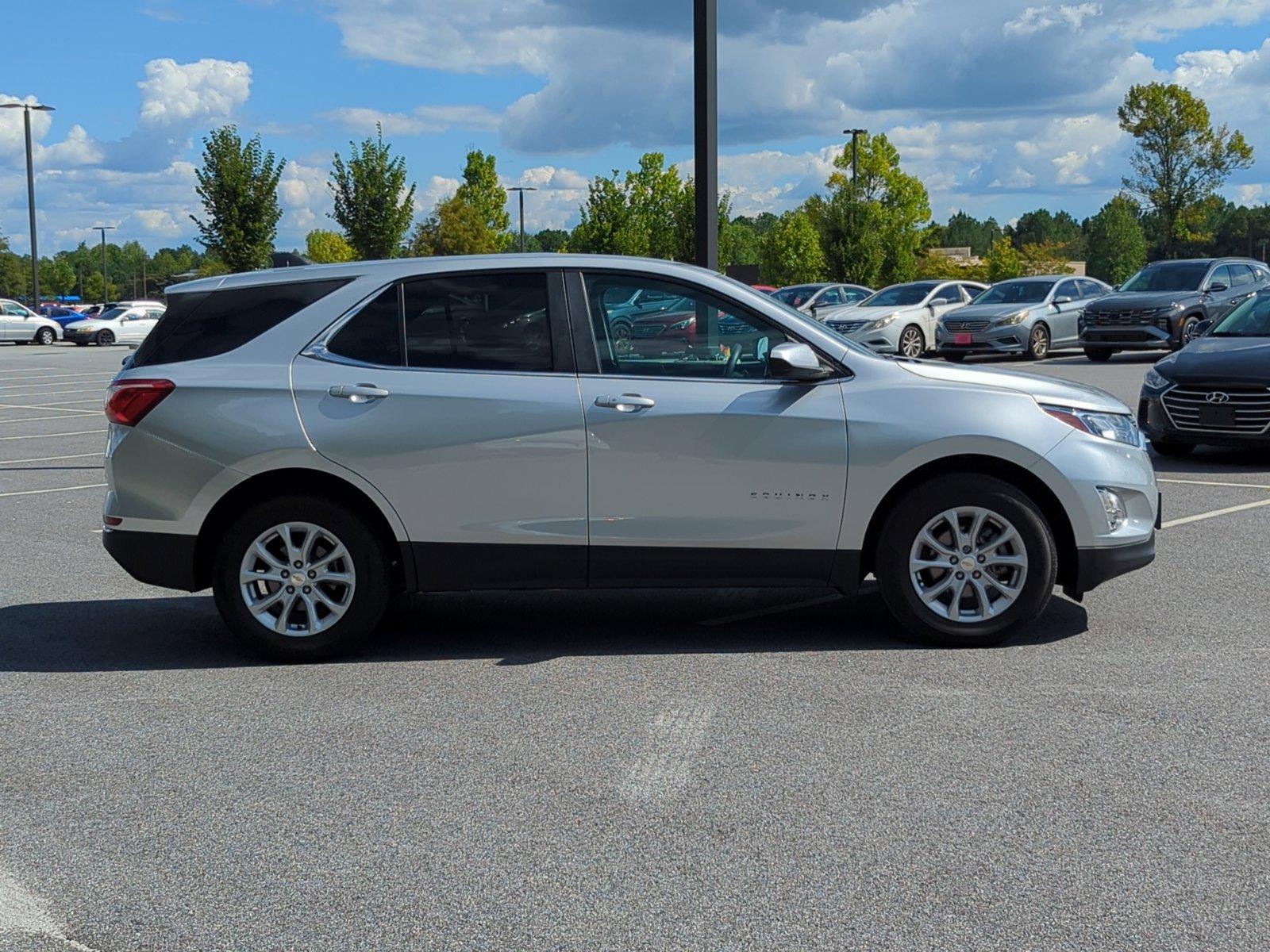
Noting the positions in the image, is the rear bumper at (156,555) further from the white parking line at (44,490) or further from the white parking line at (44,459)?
the white parking line at (44,459)

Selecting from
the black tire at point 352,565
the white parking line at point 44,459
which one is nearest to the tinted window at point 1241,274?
the white parking line at point 44,459

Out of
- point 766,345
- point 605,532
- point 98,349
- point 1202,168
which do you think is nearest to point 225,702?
point 605,532

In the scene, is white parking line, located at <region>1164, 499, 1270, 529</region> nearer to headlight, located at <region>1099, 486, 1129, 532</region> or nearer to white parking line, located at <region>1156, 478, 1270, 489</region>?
white parking line, located at <region>1156, 478, 1270, 489</region>

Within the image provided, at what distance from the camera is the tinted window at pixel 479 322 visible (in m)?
6.18

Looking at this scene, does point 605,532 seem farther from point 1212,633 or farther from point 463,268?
point 1212,633

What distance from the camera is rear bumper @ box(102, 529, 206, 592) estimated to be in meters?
6.13

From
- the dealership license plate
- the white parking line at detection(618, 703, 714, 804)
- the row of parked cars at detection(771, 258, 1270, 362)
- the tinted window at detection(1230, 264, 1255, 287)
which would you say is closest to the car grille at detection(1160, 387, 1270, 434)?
the dealership license plate

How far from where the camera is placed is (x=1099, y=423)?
6.36 metres

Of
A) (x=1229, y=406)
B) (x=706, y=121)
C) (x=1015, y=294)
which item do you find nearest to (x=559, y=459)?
(x=706, y=121)

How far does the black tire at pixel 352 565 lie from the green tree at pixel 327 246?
71.9 meters

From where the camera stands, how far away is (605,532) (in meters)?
6.11

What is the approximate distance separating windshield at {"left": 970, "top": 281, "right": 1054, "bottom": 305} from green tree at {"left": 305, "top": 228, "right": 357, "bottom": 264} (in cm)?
5269

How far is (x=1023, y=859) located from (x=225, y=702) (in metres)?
3.14

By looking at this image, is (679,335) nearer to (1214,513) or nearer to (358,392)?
(358,392)
